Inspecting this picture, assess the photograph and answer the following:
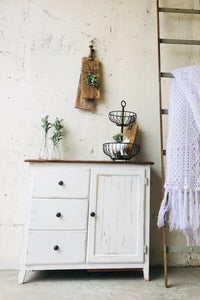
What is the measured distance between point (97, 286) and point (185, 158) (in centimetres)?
101

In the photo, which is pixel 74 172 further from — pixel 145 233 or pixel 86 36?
pixel 86 36

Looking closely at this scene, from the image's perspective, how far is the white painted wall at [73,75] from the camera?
1834 mm

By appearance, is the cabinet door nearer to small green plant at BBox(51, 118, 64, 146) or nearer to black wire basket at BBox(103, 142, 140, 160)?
black wire basket at BBox(103, 142, 140, 160)

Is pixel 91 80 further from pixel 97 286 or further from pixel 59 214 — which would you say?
pixel 97 286

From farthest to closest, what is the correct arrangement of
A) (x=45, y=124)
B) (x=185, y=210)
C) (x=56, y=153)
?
1. (x=56, y=153)
2. (x=45, y=124)
3. (x=185, y=210)

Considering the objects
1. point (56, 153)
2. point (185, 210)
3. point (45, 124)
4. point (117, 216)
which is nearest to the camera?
point (185, 210)

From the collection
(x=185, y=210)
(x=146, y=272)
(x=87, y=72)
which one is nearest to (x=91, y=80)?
(x=87, y=72)

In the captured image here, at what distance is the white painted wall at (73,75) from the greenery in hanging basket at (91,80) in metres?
A: 0.09

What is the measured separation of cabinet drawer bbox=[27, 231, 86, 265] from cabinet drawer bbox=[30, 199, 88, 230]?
0.16 feet

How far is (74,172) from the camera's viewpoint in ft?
5.02

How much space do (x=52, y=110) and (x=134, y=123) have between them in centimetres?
71

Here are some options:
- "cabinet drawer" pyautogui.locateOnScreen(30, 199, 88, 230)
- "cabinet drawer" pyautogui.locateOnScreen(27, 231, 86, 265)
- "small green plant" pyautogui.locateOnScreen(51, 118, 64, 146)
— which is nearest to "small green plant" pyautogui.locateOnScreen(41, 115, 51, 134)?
"small green plant" pyautogui.locateOnScreen(51, 118, 64, 146)

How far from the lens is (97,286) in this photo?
4.76ft

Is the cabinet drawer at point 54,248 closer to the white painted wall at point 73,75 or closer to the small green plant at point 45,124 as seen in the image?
the white painted wall at point 73,75
